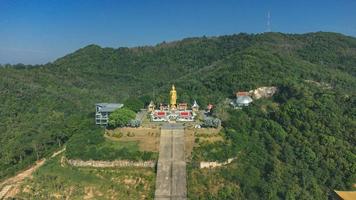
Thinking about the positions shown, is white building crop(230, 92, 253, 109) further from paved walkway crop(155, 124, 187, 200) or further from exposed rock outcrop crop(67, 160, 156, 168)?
exposed rock outcrop crop(67, 160, 156, 168)

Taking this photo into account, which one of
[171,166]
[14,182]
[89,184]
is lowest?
[14,182]

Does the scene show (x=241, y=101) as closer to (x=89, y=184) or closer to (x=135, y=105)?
(x=135, y=105)

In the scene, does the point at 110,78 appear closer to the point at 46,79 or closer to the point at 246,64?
the point at 46,79

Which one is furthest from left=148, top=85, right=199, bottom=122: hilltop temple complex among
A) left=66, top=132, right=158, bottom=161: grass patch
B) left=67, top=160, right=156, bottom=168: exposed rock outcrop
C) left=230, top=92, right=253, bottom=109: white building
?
left=67, top=160, right=156, bottom=168: exposed rock outcrop

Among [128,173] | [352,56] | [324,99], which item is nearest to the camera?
[128,173]

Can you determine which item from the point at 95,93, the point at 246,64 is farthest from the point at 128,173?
the point at 95,93

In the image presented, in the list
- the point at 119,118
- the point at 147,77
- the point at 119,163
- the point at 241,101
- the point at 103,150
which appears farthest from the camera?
the point at 147,77

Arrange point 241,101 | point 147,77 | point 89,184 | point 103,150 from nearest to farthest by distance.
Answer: point 89,184 < point 103,150 < point 241,101 < point 147,77

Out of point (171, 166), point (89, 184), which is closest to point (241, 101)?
point (171, 166)
